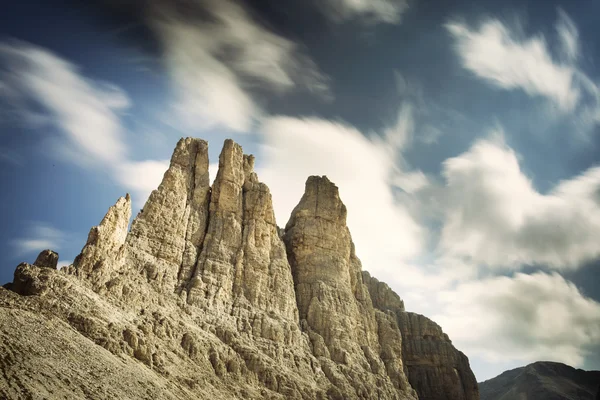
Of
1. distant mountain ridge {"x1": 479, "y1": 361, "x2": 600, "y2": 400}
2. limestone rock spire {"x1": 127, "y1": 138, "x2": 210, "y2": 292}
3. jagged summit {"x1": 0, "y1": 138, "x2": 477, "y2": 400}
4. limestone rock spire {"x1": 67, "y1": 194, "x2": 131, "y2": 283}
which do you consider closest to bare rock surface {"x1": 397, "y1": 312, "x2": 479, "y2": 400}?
jagged summit {"x1": 0, "y1": 138, "x2": 477, "y2": 400}

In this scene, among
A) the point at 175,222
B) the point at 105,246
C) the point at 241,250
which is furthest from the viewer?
the point at 241,250

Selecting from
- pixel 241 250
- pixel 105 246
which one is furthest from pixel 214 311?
pixel 105 246

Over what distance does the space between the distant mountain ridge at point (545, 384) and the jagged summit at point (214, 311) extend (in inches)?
2381

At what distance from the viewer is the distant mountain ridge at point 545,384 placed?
507 feet

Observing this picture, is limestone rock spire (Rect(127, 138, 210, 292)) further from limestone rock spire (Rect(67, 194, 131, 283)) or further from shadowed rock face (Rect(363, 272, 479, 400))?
shadowed rock face (Rect(363, 272, 479, 400))

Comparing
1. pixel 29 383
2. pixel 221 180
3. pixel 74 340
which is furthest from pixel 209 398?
pixel 221 180

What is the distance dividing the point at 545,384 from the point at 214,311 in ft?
406

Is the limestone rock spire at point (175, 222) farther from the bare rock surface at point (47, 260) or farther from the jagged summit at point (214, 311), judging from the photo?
the bare rock surface at point (47, 260)

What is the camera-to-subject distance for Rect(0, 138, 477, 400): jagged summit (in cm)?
4906

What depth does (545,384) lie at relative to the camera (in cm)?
15850

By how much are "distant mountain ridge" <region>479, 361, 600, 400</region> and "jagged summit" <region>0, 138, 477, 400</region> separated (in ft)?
198

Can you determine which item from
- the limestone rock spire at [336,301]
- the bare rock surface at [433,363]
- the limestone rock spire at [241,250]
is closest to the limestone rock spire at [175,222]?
the limestone rock spire at [241,250]

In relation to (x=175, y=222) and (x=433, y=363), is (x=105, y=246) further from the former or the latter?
(x=433, y=363)

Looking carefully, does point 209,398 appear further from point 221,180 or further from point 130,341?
point 221,180
